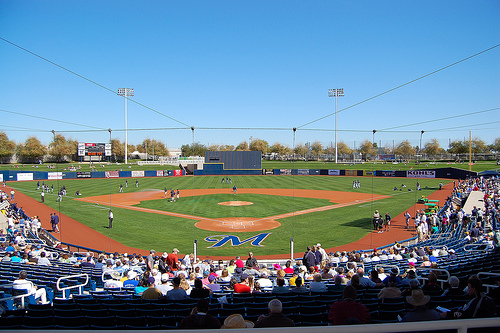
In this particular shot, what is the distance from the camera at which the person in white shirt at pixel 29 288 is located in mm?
7630

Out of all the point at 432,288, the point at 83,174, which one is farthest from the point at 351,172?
the point at 432,288

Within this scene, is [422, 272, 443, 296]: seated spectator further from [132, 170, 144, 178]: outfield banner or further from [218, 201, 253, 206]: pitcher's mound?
[132, 170, 144, 178]: outfield banner

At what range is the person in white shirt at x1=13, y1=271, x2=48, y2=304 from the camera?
763cm

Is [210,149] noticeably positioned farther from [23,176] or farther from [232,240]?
[232,240]

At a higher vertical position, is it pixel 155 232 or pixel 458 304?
pixel 458 304

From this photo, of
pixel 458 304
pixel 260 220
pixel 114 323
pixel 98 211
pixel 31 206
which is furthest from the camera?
pixel 31 206

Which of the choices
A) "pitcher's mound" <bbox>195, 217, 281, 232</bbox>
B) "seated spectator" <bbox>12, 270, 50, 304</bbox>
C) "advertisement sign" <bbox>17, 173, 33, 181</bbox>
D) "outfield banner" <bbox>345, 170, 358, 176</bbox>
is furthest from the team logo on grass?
"advertisement sign" <bbox>17, 173, 33, 181</bbox>

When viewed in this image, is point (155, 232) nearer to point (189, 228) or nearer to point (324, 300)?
point (189, 228)

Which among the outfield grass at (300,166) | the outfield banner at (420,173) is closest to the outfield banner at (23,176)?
the outfield grass at (300,166)

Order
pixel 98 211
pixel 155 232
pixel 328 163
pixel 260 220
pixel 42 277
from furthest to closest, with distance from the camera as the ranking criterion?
pixel 328 163, pixel 98 211, pixel 260 220, pixel 155 232, pixel 42 277

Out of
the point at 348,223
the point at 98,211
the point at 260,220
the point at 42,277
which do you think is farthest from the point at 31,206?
the point at 348,223

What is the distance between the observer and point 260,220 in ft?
92.1

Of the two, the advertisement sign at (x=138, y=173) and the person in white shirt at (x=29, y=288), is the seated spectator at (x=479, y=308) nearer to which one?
the person in white shirt at (x=29, y=288)

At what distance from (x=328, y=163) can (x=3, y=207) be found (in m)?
49.8
